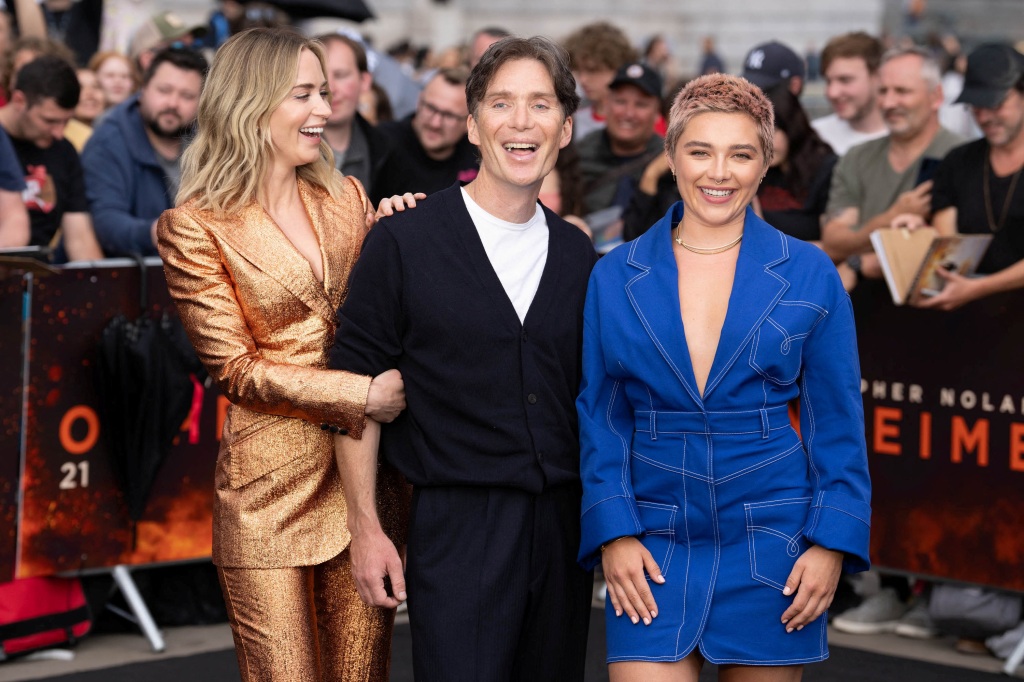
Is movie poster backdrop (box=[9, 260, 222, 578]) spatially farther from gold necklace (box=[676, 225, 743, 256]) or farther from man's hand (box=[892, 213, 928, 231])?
gold necklace (box=[676, 225, 743, 256])

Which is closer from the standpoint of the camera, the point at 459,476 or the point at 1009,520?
the point at 459,476

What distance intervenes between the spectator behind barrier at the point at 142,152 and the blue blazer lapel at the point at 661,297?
13.0ft

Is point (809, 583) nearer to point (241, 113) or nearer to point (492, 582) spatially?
point (492, 582)

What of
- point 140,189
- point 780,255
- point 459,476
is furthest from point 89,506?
point 780,255

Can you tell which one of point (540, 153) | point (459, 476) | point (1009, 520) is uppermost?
point (540, 153)

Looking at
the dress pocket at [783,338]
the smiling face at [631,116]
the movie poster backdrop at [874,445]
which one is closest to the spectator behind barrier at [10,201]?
the movie poster backdrop at [874,445]

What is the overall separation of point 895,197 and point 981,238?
0.96m

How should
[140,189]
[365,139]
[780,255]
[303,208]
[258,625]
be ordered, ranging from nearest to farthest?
[780,255] → [258,625] → [303,208] → [140,189] → [365,139]

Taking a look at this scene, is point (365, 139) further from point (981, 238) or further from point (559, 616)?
point (559, 616)

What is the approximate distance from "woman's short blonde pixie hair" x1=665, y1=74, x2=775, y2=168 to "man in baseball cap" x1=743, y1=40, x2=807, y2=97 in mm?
4606

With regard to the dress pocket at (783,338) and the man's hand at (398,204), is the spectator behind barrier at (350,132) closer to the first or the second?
the man's hand at (398,204)

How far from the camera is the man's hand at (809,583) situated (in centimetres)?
329

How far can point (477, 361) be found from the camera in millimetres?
3516

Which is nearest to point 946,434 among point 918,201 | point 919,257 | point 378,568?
point 919,257
